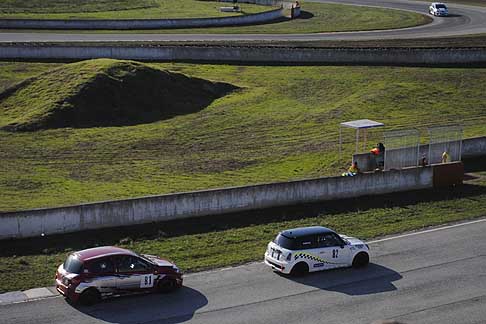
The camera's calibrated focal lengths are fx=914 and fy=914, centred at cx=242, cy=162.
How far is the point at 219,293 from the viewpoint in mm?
24516

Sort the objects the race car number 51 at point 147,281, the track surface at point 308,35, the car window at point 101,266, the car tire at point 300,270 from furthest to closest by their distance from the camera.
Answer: the track surface at point 308,35 → the car tire at point 300,270 → the race car number 51 at point 147,281 → the car window at point 101,266

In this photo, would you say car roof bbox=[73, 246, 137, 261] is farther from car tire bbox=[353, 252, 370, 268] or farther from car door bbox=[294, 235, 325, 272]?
car tire bbox=[353, 252, 370, 268]

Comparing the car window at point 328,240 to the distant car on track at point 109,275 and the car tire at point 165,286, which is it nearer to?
the distant car on track at point 109,275

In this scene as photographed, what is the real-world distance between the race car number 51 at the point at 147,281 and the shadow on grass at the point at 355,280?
4.22 m

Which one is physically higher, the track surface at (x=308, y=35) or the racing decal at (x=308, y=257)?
the track surface at (x=308, y=35)

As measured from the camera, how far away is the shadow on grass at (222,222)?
27.2m

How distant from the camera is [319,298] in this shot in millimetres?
24438

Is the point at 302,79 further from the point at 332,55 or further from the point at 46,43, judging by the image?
the point at 46,43

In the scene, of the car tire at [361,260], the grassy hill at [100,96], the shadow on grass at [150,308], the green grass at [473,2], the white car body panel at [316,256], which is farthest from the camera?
the green grass at [473,2]

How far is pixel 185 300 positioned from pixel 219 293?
106 centimetres

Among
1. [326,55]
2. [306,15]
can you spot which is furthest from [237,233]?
[306,15]

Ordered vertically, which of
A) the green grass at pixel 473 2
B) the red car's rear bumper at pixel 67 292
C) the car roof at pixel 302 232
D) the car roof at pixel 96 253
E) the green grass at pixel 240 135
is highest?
the car roof at pixel 96 253

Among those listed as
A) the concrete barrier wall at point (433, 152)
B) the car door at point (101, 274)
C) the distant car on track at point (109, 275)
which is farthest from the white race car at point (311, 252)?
the concrete barrier wall at point (433, 152)

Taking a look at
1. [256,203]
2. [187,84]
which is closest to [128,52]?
[187,84]
